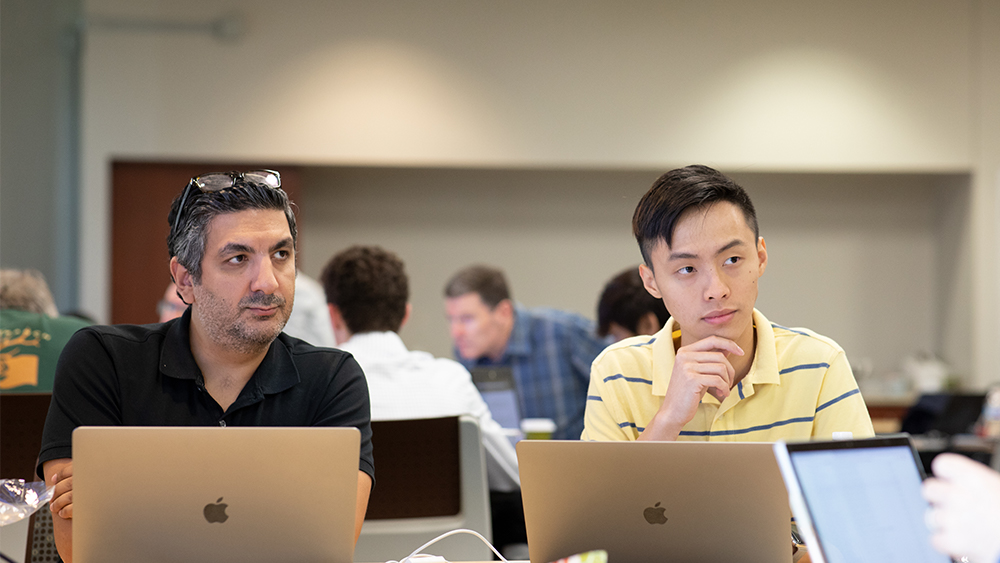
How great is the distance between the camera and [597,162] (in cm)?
538

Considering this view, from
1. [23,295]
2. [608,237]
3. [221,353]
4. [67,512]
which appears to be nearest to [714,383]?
[221,353]

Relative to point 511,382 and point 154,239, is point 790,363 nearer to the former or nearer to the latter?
point 511,382

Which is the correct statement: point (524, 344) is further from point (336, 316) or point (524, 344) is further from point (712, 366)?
point (712, 366)

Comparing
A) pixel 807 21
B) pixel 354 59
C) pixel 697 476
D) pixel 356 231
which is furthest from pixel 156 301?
pixel 697 476

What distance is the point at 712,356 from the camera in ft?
4.66

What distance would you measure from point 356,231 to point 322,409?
4.14 meters

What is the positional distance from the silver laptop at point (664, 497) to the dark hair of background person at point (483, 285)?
2318 millimetres

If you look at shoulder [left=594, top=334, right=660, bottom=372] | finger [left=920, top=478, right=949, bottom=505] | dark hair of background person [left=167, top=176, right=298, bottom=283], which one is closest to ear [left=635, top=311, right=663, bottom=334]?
shoulder [left=594, top=334, right=660, bottom=372]

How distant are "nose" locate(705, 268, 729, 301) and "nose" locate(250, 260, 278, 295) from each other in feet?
2.43

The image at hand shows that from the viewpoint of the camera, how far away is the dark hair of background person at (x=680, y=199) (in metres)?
1.50

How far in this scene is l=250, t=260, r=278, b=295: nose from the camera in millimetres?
1505

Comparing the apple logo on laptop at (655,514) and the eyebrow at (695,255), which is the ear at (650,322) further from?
the apple logo on laptop at (655,514)

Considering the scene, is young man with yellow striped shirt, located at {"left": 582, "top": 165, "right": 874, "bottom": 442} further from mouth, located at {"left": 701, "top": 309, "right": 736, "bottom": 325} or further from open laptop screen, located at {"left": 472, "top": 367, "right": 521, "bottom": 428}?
open laptop screen, located at {"left": 472, "top": 367, "right": 521, "bottom": 428}

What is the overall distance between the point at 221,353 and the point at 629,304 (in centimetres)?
150
